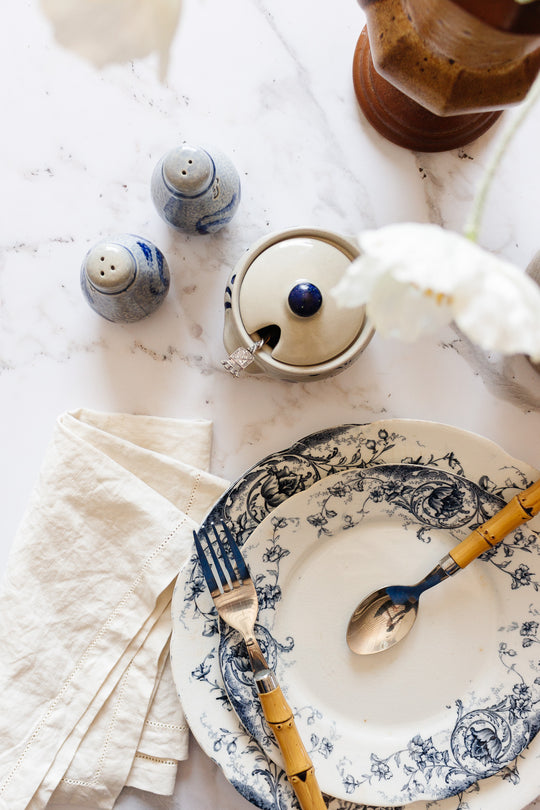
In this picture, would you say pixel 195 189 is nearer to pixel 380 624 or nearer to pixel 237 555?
pixel 237 555

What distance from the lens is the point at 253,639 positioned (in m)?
0.71

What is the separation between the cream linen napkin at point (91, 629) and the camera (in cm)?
74

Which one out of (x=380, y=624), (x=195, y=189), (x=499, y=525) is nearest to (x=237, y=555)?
Result: (x=380, y=624)

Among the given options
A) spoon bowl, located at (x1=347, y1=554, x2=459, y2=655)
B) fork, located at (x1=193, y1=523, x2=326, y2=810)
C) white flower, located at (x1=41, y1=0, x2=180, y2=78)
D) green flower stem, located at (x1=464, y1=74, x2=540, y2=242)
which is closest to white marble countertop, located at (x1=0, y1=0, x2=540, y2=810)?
white flower, located at (x1=41, y1=0, x2=180, y2=78)

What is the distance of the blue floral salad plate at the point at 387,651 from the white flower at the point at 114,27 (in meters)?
0.52

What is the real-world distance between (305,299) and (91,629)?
18.4 inches

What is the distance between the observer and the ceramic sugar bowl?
0.64m

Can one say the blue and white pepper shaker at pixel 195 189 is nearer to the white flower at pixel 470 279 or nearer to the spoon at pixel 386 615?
the white flower at pixel 470 279

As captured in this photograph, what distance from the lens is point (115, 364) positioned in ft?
2.55

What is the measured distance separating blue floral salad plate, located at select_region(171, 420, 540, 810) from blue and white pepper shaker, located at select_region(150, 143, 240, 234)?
0.28 m

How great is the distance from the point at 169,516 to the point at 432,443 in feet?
1.05

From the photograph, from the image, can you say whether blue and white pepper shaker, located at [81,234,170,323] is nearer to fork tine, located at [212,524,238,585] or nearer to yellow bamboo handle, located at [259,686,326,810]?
fork tine, located at [212,524,238,585]

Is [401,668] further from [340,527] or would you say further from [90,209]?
[90,209]

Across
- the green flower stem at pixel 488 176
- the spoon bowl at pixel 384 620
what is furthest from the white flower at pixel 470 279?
the spoon bowl at pixel 384 620
